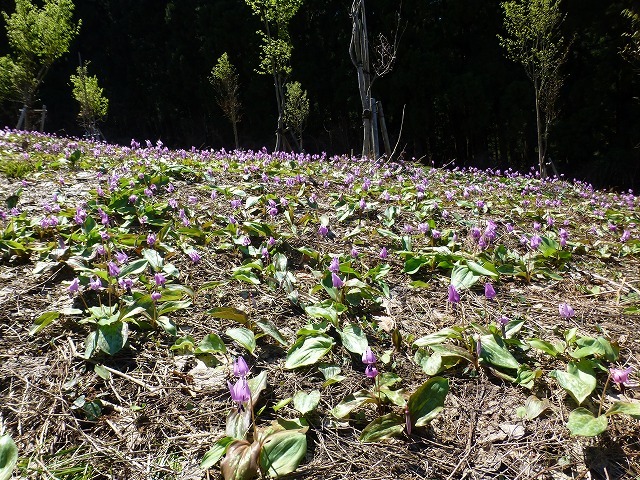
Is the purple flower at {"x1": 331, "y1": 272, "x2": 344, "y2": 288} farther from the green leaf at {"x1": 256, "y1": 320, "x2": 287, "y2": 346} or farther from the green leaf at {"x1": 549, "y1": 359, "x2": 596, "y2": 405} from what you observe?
the green leaf at {"x1": 549, "y1": 359, "x2": 596, "y2": 405}

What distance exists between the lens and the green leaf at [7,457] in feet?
3.82

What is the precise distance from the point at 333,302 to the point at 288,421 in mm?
839

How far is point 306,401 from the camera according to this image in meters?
1.57

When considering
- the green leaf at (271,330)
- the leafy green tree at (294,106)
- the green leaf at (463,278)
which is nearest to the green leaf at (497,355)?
the green leaf at (463,278)

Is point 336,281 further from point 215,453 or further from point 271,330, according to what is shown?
point 215,453

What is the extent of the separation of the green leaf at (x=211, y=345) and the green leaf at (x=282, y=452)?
0.56 m

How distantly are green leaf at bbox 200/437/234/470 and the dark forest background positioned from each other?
16.7m

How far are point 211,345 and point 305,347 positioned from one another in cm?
41

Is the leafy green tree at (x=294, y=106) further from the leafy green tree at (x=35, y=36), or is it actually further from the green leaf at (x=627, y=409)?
the green leaf at (x=627, y=409)

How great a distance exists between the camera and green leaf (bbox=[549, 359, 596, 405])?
1.53m

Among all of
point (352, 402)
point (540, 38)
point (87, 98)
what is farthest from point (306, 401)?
point (87, 98)

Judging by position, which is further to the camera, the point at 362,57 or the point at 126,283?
the point at 362,57

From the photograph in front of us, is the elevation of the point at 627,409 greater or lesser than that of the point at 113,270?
lesser

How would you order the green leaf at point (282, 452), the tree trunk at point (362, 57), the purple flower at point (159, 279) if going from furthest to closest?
the tree trunk at point (362, 57)
the purple flower at point (159, 279)
the green leaf at point (282, 452)
